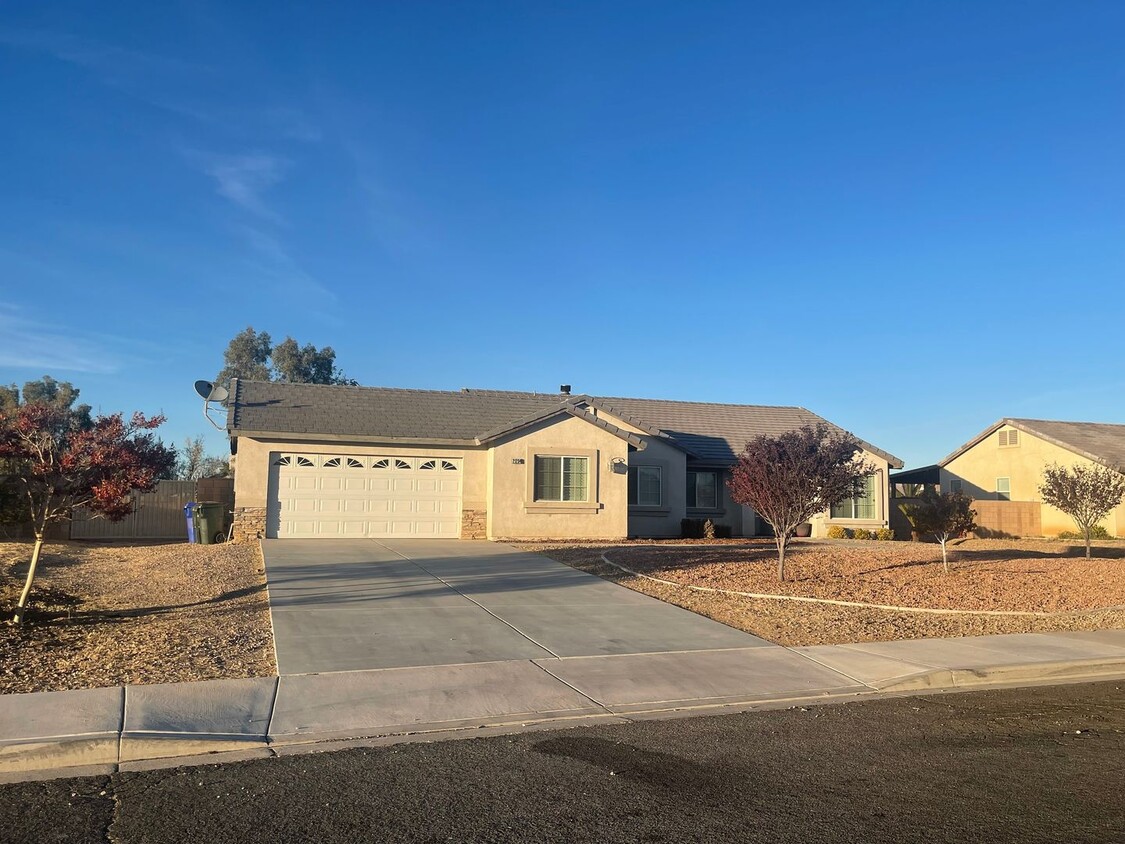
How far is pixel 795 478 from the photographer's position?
1521 cm

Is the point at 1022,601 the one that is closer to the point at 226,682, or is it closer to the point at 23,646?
the point at 226,682

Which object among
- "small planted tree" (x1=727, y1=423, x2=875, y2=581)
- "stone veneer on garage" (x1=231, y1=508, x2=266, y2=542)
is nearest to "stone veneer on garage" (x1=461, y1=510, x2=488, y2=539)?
"stone veneer on garage" (x1=231, y1=508, x2=266, y2=542)

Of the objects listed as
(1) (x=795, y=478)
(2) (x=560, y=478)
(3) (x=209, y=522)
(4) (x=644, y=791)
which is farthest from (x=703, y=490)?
(4) (x=644, y=791)

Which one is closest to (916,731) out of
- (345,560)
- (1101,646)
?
(1101,646)

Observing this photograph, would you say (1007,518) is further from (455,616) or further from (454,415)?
(455,616)

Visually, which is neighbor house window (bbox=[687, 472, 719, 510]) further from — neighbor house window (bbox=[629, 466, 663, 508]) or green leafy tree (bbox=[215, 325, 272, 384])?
green leafy tree (bbox=[215, 325, 272, 384])

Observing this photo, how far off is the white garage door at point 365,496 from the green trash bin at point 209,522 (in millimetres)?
1576

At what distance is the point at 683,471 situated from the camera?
89.1 ft

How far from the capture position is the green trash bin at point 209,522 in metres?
22.3

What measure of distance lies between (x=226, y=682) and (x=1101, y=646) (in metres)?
9.97

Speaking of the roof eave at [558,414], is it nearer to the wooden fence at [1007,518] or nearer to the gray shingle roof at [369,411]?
the gray shingle roof at [369,411]

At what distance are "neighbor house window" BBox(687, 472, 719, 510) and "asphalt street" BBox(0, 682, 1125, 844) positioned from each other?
20.5 metres

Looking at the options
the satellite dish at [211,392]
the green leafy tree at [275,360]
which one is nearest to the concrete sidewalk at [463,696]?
the satellite dish at [211,392]

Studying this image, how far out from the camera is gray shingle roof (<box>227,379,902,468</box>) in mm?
22844
